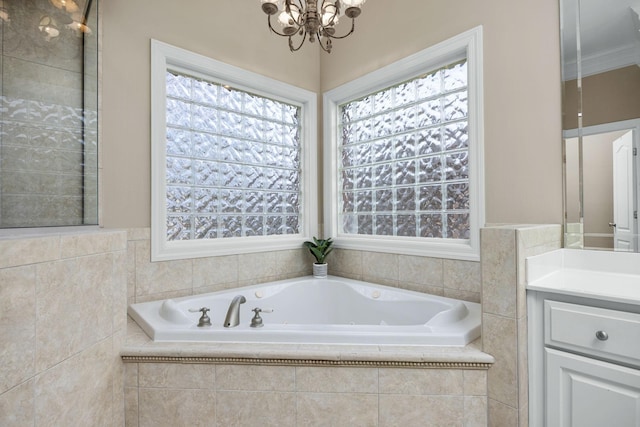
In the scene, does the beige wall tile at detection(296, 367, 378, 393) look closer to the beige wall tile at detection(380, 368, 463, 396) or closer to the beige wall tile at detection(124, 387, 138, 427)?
the beige wall tile at detection(380, 368, 463, 396)

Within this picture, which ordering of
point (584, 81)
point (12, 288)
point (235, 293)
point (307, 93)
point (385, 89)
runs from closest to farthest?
point (12, 288), point (584, 81), point (235, 293), point (385, 89), point (307, 93)

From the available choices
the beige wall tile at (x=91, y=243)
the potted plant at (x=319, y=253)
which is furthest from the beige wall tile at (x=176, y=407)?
the potted plant at (x=319, y=253)

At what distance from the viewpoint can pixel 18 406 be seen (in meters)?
1.08

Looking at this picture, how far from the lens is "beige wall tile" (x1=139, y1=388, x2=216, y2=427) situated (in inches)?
56.0

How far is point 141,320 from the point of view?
1.71 m

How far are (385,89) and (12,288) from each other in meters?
2.43

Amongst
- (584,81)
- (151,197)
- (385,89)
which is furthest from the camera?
(385,89)

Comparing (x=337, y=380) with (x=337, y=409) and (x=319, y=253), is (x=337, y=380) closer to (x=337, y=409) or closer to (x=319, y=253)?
(x=337, y=409)

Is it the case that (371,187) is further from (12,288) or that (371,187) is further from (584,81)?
(12,288)

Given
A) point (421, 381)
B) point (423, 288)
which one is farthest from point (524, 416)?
point (423, 288)

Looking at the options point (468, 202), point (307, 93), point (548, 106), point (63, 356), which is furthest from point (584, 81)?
point (63, 356)

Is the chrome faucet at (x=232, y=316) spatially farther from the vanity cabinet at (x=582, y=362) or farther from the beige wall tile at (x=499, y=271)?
the vanity cabinet at (x=582, y=362)

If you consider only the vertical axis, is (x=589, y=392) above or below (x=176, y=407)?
above

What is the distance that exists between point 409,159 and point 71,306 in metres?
2.09
